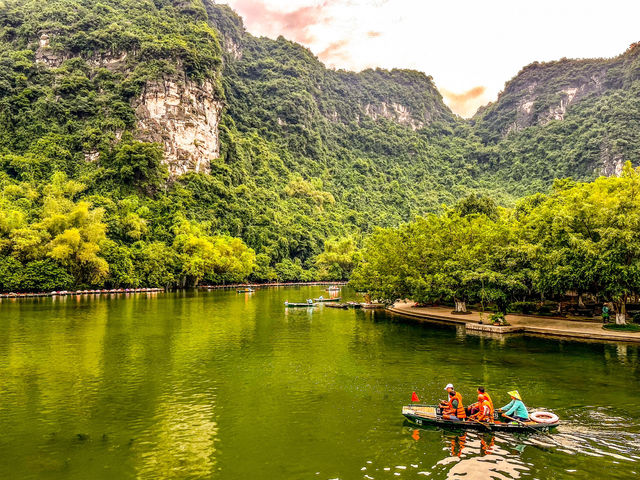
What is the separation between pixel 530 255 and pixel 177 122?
126m

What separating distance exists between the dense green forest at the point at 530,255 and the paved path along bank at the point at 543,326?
195cm

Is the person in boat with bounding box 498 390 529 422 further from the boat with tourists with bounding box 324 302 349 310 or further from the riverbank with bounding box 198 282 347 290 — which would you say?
the riverbank with bounding box 198 282 347 290

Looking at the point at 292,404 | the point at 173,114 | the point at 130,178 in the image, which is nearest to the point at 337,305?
the point at 292,404

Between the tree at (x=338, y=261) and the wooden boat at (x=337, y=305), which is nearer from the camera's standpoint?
the wooden boat at (x=337, y=305)

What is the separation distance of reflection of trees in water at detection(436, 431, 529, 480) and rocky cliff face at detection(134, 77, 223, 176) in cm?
13387

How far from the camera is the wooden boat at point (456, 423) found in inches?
619

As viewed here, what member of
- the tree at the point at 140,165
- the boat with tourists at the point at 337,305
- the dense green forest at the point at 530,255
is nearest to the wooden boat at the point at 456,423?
the dense green forest at the point at 530,255

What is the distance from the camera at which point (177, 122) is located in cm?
14038

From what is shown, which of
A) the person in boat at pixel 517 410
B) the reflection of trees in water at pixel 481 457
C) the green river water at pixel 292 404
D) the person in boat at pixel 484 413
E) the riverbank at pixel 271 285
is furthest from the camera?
the riverbank at pixel 271 285

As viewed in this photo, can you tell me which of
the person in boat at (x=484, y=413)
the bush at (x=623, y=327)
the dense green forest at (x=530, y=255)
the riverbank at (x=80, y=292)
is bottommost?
the person in boat at (x=484, y=413)

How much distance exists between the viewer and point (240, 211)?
146 meters

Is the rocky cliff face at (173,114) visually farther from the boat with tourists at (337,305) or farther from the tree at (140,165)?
the boat with tourists at (337,305)

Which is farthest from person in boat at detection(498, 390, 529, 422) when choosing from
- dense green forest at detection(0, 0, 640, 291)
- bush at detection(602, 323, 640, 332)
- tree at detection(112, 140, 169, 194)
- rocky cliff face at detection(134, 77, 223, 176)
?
rocky cliff face at detection(134, 77, 223, 176)

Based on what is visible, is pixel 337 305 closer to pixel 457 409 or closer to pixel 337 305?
pixel 337 305
